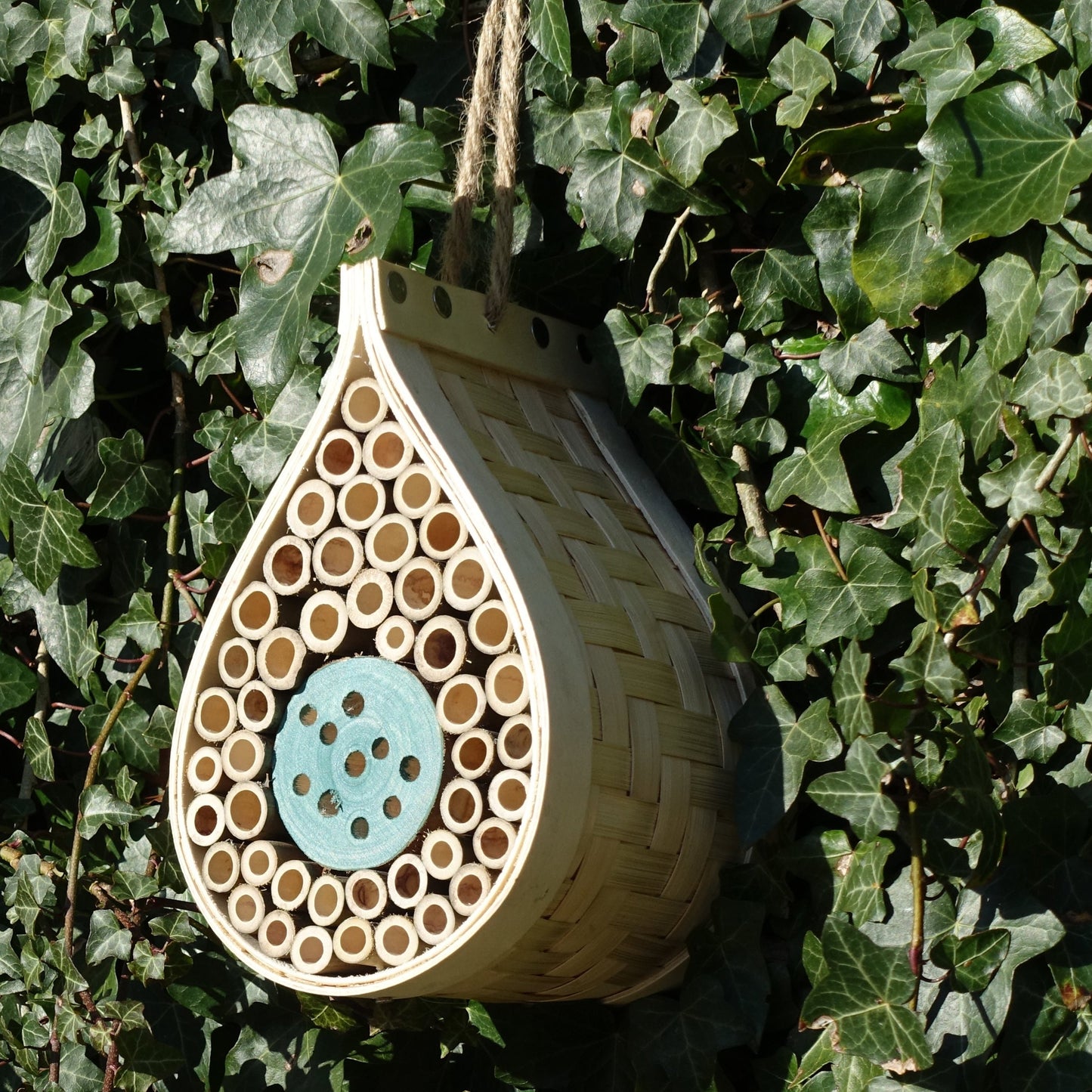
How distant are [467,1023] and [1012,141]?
36.8 inches

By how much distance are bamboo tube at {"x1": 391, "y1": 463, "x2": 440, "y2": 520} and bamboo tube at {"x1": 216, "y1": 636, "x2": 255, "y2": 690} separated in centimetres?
19

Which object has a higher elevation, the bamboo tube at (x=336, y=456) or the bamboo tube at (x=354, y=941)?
the bamboo tube at (x=336, y=456)

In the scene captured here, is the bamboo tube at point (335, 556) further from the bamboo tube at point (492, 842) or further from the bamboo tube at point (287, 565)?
the bamboo tube at point (492, 842)

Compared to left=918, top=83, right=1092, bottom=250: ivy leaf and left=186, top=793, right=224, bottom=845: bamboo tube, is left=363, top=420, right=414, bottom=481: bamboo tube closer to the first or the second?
left=186, top=793, right=224, bottom=845: bamboo tube

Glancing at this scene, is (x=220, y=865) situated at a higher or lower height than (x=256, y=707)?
lower

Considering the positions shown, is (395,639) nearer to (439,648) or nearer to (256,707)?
(439,648)

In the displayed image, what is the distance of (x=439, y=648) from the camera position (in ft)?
3.56

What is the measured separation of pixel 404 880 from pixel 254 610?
271 mm

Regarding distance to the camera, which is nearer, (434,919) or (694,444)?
(434,919)

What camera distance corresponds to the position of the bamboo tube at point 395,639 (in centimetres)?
110

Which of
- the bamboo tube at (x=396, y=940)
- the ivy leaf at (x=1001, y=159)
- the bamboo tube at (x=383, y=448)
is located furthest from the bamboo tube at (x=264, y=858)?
the ivy leaf at (x=1001, y=159)

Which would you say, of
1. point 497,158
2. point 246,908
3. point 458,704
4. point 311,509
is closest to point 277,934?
point 246,908

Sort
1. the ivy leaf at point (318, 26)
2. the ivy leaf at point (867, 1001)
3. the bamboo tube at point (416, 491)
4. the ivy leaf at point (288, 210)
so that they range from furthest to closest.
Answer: the ivy leaf at point (318, 26)
the ivy leaf at point (288, 210)
the bamboo tube at point (416, 491)
the ivy leaf at point (867, 1001)

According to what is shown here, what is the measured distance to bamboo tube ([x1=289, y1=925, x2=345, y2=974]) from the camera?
43.2 inches
